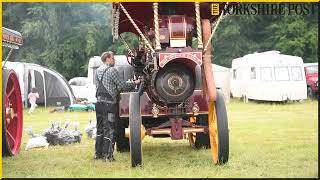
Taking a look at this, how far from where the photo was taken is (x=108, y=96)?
6.39 m

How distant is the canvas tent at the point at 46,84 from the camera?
1703 centimetres

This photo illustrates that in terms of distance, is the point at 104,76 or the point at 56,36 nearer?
the point at 104,76

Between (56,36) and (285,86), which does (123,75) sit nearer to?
(285,86)

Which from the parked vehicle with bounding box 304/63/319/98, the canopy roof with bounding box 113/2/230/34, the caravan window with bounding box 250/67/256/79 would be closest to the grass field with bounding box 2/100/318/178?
the canopy roof with bounding box 113/2/230/34

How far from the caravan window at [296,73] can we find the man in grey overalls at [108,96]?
12.4m

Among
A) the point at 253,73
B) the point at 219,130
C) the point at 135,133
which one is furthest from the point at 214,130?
the point at 253,73

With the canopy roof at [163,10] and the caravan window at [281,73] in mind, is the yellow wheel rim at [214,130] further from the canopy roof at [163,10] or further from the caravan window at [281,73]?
the caravan window at [281,73]

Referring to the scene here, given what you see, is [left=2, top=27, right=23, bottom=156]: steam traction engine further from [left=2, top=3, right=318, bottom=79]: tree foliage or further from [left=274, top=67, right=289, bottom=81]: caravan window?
[left=2, top=3, right=318, bottom=79]: tree foliage

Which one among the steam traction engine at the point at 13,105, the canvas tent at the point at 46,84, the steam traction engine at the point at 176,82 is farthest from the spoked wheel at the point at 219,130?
the canvas tent at the point at 46,84

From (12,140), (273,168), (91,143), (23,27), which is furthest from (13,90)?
(23,27)

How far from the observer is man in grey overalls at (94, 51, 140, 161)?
20.8 ft

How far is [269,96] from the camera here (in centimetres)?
1753

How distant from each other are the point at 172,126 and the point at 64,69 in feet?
67.5

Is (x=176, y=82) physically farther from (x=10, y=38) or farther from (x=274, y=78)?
(x=274, y=78)
